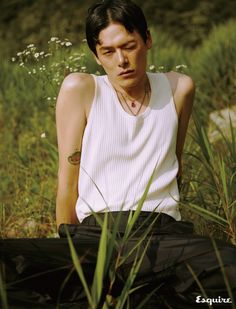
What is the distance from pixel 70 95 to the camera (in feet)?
8.16

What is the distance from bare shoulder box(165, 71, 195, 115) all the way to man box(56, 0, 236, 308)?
0.10 ft

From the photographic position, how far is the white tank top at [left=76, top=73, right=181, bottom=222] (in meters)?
2.42

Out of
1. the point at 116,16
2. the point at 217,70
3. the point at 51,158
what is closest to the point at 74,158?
the point at 116,16

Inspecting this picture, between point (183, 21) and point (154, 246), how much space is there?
6.26 m

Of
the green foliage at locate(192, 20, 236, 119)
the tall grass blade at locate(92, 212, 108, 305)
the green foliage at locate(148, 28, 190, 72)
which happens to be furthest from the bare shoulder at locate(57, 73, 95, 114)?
the green foliage at locate(192, 20, 236, 119)

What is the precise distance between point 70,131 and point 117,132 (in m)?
0.15

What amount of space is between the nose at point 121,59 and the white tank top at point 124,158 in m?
0.13

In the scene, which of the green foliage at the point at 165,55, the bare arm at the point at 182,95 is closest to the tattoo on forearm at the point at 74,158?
the bare arm at the point at 182,95

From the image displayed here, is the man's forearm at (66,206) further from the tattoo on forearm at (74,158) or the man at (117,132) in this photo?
the tattoo on forearm at (74,158)

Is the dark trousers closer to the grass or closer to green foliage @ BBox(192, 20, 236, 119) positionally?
the grass

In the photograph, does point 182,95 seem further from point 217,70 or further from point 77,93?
point 217,70

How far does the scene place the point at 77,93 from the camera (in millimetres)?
2486

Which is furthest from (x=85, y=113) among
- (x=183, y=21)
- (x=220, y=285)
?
(x=183, y=21)

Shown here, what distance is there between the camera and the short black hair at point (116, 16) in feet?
7.97
